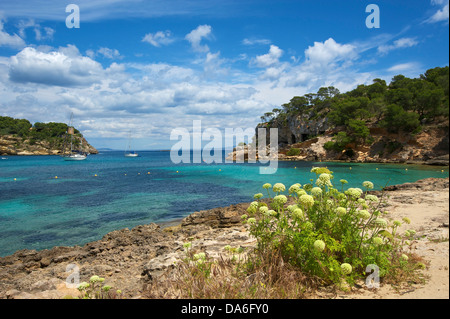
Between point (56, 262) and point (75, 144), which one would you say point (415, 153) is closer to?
point (56, 262)

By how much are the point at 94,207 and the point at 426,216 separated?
22.1m

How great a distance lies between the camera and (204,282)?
397cm

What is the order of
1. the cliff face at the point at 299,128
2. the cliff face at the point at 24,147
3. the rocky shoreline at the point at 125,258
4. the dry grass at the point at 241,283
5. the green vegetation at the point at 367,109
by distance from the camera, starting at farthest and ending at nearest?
the cliff face at the point at 24,147
the cliff face at the point at 299,128
the green vegetation at the point at 367,109
the rocky shoreline at the point at 125,258
the dry grass at the point at 241,283

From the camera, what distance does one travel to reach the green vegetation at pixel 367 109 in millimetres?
43781

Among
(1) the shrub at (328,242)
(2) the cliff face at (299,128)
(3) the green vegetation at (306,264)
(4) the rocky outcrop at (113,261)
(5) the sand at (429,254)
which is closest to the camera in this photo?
(5) the sand at (429,254)

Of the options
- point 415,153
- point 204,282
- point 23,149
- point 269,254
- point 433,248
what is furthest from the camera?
point 23,149

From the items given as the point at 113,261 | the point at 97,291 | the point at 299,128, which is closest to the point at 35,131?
the point at 299,128

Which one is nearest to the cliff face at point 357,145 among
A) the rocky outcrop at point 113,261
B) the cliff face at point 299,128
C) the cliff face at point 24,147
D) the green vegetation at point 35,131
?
the cliff face at point 299,128

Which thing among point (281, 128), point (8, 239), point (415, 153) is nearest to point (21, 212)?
point (8, 239)

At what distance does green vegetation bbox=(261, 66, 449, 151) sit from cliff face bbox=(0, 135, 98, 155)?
126 m

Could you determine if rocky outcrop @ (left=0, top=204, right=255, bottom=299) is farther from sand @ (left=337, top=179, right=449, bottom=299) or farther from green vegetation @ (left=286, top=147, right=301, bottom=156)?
green vegetation @ (left=286, top=147, right=301, bottom=156)

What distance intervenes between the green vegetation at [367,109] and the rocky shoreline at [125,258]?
27004mm

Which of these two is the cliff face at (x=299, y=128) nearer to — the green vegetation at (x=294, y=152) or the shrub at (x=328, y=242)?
the green vegetation at (x=294, y=152)
